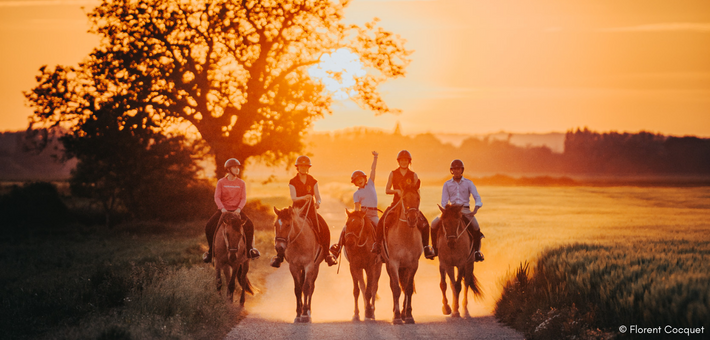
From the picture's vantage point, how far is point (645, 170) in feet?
279

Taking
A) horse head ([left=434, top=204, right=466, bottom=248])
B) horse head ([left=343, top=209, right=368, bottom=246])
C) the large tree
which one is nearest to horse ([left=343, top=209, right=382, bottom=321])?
horse head ([left=343, top=209, right=368, bottom=246])

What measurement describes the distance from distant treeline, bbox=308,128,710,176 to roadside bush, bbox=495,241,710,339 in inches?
860

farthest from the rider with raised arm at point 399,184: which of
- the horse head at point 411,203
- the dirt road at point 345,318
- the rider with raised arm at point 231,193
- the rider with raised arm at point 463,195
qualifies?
the rider with raised arm at point 231,193

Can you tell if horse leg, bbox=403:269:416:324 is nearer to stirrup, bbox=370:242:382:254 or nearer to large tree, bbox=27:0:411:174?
stirrup, bbox=370:242:382:254

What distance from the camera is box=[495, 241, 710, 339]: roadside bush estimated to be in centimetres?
728

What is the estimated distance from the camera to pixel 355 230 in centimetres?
1137

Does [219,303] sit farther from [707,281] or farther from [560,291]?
[707,281]

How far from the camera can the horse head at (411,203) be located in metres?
10.4

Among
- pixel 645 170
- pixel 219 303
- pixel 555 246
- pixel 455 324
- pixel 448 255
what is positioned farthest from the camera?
pixel 645 170

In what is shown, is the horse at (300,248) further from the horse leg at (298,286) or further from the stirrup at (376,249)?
the stirrup at (376,249)

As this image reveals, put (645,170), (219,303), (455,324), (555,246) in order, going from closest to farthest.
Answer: (455,324), (219,303), (555,246), (645,170)

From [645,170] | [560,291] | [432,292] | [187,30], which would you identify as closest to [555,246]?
[432,292]

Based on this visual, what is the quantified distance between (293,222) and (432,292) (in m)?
5.67

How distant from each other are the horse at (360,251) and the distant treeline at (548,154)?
20.4 meters
